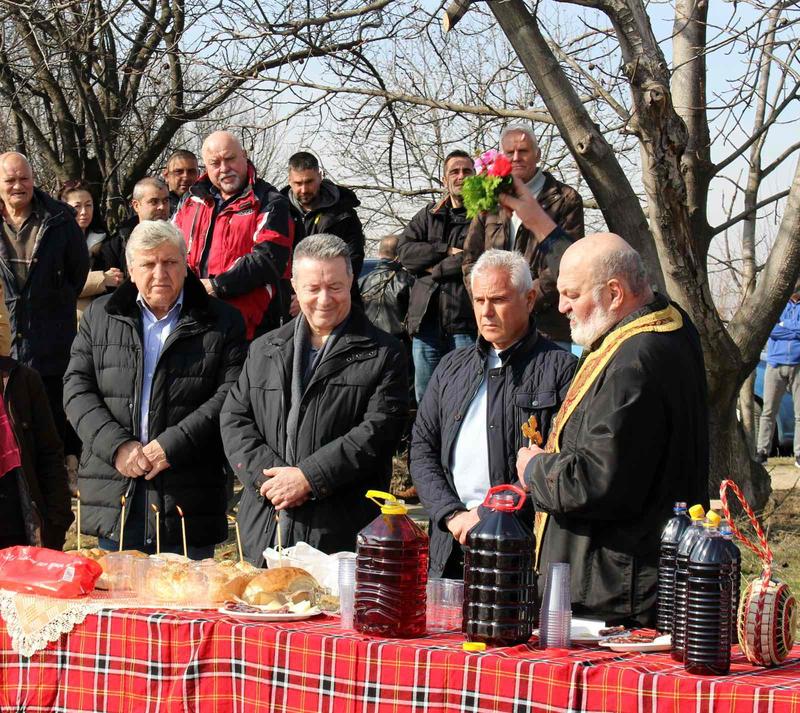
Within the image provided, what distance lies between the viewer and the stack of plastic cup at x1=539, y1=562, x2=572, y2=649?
3.08 metres

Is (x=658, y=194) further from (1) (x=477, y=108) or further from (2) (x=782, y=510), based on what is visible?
(2) (x=782, y=510)

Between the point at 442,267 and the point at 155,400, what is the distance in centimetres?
244

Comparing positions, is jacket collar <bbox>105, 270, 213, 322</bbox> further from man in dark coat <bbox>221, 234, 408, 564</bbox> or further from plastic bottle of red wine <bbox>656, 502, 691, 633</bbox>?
plastic bottle of red wine <bbox>656, 502, 691, 633</bbox>

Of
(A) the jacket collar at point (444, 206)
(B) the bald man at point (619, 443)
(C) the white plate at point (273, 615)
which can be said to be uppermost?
(A) the jacket collar at point (444, 206)

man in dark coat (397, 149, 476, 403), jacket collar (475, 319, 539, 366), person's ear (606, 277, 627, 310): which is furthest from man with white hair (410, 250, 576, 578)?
man in dark coat (397, 149, 476, 403)

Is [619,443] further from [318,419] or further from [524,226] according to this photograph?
[524,226]

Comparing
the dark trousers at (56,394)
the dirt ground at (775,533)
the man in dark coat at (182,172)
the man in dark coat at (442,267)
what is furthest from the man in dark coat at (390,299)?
the dark trousers at (56,394)

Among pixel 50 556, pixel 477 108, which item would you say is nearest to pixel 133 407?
pixel 50 556

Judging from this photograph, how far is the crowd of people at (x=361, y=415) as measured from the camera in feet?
12.0

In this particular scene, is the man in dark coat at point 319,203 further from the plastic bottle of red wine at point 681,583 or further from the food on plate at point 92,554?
the plastic bottle of red wine at point 681,583

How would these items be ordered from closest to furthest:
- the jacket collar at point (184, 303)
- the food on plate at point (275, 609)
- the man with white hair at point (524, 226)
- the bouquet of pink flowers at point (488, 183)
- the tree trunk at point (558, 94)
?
1. the food on plate at point (275, 609)
2. the jacket collar at point (184, 303)
3. the bouquet of pink flowers at point (488, 183)
4. the man with white hair at point (524, 226)
5. the tree trunk at point (558, 94)

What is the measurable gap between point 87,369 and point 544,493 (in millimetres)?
2598

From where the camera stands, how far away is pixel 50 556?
386 cm

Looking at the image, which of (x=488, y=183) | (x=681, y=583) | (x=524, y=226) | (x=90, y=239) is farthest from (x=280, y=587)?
(x=90, y=239)
